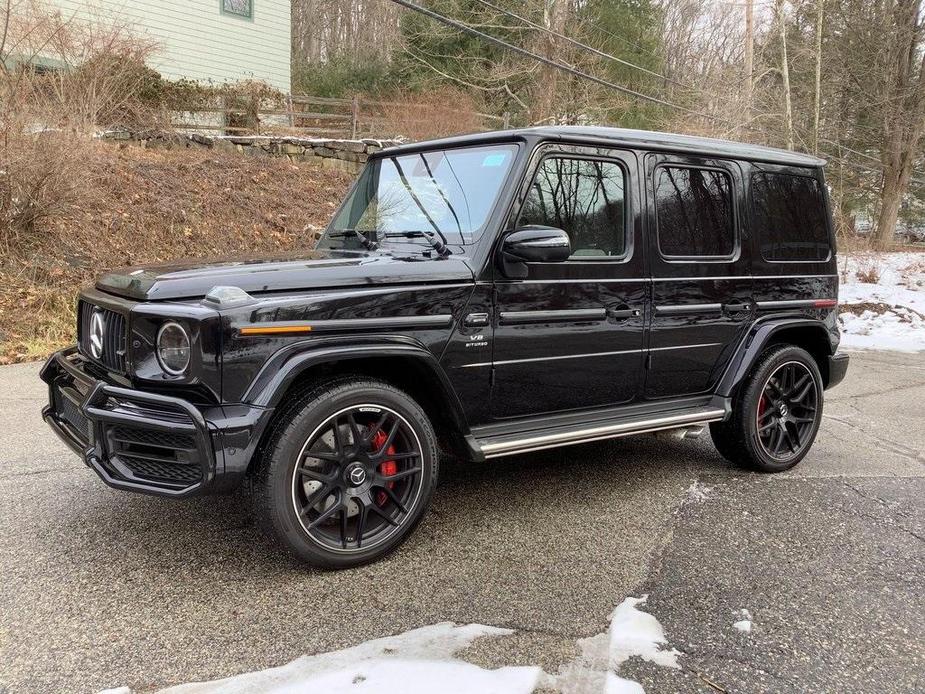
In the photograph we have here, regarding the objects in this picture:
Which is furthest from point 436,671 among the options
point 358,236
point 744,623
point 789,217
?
point 789,217

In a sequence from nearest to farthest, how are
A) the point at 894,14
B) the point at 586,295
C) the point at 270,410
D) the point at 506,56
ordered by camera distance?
1. the point at 270,410
2. the point at 586,295
3. the point at 894,14
4. the point at 506,56

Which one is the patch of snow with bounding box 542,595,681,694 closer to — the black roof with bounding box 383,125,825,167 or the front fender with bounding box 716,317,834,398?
the front fender with bounding box 716,317,834,398

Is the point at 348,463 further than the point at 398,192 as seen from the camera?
No

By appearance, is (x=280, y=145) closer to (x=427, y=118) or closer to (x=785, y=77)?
(x=427, y=118)

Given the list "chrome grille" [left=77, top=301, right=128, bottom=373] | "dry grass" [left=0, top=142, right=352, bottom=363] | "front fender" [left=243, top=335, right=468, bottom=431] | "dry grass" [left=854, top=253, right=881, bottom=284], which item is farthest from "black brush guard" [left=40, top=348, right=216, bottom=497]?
"dry grass" [left=854, top=253, right=881, bottom=284]

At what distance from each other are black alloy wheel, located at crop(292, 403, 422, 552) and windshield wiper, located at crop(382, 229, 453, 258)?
34.8 inches

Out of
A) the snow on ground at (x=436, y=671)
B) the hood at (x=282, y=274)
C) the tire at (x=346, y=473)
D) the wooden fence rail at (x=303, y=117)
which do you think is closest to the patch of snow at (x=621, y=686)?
the snow on ground at (x=436, y=671)

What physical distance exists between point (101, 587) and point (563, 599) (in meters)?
1.90

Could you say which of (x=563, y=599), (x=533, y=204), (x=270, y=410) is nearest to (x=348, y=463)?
(x=270, y=410)

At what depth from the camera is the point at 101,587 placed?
3.05 meters

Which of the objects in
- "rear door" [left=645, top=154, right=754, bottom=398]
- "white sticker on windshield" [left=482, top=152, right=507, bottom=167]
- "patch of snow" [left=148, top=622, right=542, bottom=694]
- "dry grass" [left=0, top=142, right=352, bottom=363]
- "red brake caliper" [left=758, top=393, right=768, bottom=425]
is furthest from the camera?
"dry grass" [left=0, top=142, right=352, bottom=363]

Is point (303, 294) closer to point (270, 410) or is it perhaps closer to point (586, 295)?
point (270, 410)

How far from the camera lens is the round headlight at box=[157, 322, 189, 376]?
114 inches

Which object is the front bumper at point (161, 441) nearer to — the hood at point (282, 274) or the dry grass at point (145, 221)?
the hood at point (282, 274)
